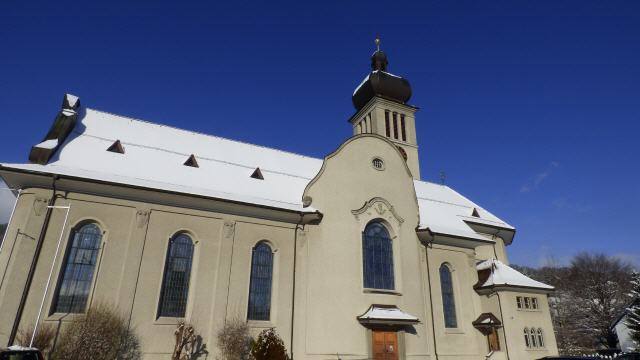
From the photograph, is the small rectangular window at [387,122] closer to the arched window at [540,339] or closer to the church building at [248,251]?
the church building at [248,251]

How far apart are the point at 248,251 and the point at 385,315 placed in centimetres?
779

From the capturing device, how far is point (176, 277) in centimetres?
1894

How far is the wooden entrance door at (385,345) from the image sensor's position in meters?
20.6

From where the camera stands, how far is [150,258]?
1848 centimetres

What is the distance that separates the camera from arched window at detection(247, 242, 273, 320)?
65.0 ft

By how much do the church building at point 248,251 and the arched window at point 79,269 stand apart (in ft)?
0.17

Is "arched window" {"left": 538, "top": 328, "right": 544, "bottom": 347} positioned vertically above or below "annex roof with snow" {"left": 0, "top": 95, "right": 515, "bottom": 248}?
below

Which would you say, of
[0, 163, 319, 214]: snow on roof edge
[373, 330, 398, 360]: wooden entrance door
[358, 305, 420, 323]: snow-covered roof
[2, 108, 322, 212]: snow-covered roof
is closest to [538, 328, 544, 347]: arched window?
[358, 305, 420, 323]: snow-covered roof

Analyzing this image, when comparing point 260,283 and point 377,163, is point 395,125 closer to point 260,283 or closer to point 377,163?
point 377,163

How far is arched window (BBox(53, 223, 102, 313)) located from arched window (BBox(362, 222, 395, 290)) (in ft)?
44.1

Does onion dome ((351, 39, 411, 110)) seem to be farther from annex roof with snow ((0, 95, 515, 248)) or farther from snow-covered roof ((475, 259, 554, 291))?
snow-covered roof ((475, 259, 554, 291))

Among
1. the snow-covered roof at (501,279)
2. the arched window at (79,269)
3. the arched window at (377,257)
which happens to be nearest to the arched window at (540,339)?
the snow-covered roof at (501,279)

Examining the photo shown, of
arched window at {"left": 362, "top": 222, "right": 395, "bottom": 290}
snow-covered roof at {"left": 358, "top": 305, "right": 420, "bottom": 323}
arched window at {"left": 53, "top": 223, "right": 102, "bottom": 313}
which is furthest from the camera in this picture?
arched window at {"left": 362, "top": 222, "right": 395, "bottom": 290}

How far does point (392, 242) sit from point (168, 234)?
12563mm
